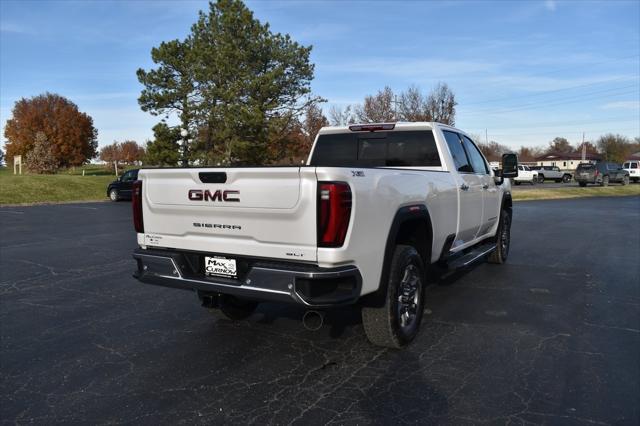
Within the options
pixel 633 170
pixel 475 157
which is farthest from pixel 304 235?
pixel 633 170

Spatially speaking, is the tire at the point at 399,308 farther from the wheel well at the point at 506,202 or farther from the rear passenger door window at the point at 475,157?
the wheel well at the point at 506,202

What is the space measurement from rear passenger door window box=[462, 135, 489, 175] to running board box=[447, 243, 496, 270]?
104 cm

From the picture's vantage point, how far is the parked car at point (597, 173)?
38.3 metres

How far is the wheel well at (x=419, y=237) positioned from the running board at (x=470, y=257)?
767mm

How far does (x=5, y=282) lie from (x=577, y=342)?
730 centimetres

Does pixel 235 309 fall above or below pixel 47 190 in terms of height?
below

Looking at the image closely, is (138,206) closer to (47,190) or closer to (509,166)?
(509,166)

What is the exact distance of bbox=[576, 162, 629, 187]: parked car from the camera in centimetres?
3831

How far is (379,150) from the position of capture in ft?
19.4

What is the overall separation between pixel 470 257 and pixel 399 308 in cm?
199

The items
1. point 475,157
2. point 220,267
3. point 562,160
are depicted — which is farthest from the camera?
point 562,160

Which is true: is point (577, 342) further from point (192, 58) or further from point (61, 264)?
point (192, 58)

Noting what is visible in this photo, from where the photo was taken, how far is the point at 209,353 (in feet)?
14.0

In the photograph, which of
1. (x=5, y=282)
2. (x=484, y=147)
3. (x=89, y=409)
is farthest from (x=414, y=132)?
(x=484, y=147)
